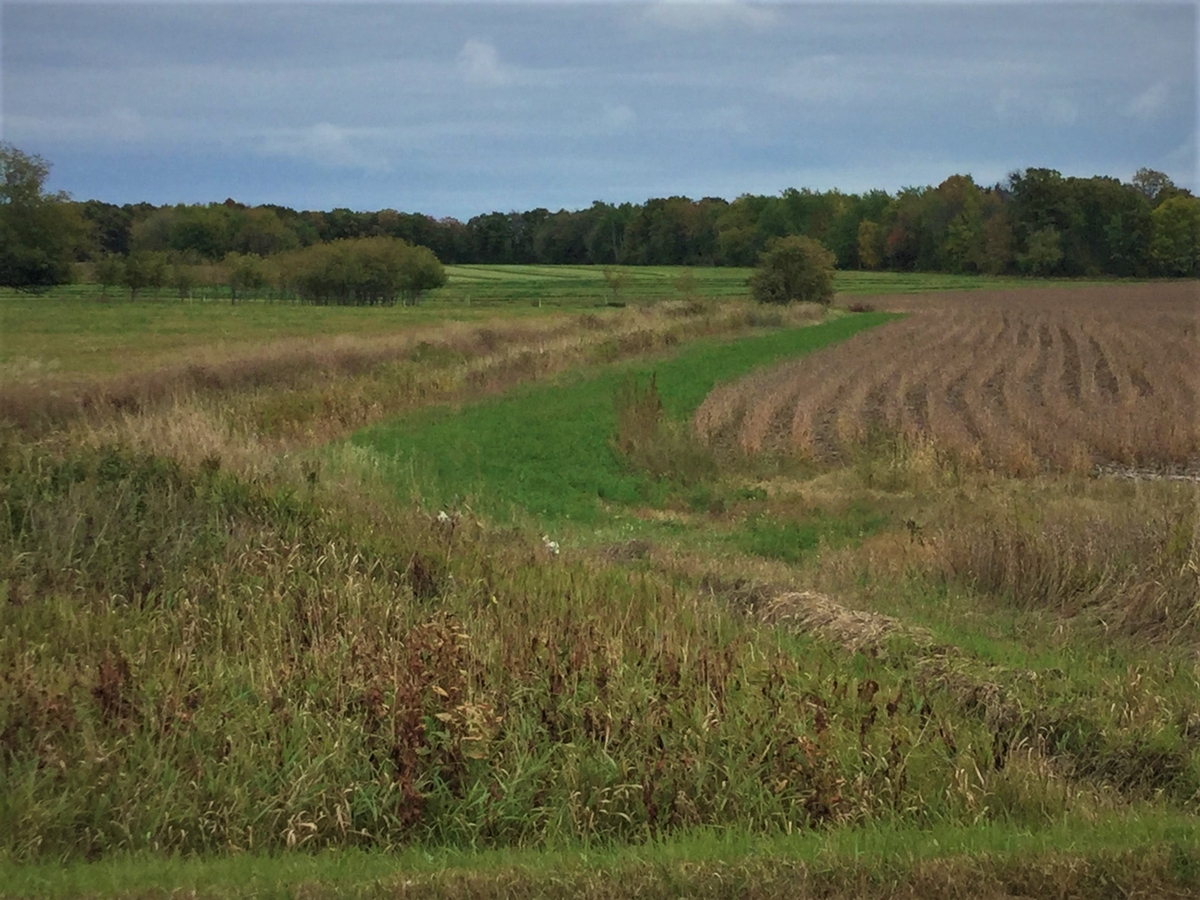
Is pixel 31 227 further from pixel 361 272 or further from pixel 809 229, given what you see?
pixel 809 229

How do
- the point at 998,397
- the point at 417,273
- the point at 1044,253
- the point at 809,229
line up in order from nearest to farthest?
1. the point at 998,397
2. the point at 417,273
3. the point at 1044,253
4. the point at 809,229

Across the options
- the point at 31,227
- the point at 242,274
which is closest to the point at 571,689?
the point at 31,227

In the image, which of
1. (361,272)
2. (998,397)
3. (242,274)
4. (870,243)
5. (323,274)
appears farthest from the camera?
(870,243)

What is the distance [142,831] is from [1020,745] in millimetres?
4643

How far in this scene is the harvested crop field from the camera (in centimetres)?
1775

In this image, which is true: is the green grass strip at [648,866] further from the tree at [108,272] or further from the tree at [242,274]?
the tree at [242,274]

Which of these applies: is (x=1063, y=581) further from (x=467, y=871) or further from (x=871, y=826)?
(x=467, y=871)

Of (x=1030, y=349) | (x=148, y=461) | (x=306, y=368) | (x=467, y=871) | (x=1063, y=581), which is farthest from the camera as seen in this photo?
(x=1030, y=349)

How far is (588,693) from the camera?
6.32 metres

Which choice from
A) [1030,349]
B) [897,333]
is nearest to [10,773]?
[1030,349]

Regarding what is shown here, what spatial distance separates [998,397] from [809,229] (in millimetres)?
109714

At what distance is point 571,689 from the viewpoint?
20.8 feet

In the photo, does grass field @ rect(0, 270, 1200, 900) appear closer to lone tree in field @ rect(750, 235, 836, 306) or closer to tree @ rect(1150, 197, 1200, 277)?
lone tree in field @ rect(750, 235, 836, 306)

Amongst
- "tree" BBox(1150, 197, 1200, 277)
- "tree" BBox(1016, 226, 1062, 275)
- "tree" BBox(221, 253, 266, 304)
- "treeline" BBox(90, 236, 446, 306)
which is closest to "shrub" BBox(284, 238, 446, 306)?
"treeline" BBox(90, 236, 446, 306)
